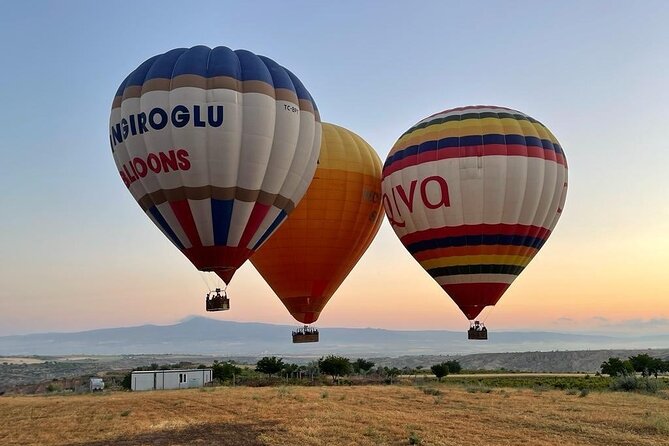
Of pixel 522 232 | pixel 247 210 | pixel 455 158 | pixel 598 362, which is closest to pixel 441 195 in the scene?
pixel 455 158

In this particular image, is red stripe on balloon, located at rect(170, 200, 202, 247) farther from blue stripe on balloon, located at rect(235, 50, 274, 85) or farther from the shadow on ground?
the shadow on ground

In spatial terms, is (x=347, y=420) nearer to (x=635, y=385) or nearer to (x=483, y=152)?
(x=483, y=152)

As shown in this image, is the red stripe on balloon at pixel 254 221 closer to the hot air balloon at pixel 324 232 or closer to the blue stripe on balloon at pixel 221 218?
the blue stripe on balloon at pixel 221 218

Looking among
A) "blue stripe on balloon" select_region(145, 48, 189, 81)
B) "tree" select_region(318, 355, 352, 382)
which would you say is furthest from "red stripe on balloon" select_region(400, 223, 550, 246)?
"tree" select_region(318, 355, 352, 382)

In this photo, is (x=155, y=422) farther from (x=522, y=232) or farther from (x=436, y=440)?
(x=522, y=232)

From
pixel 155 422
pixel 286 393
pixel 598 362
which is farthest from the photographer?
pixel 598 362
